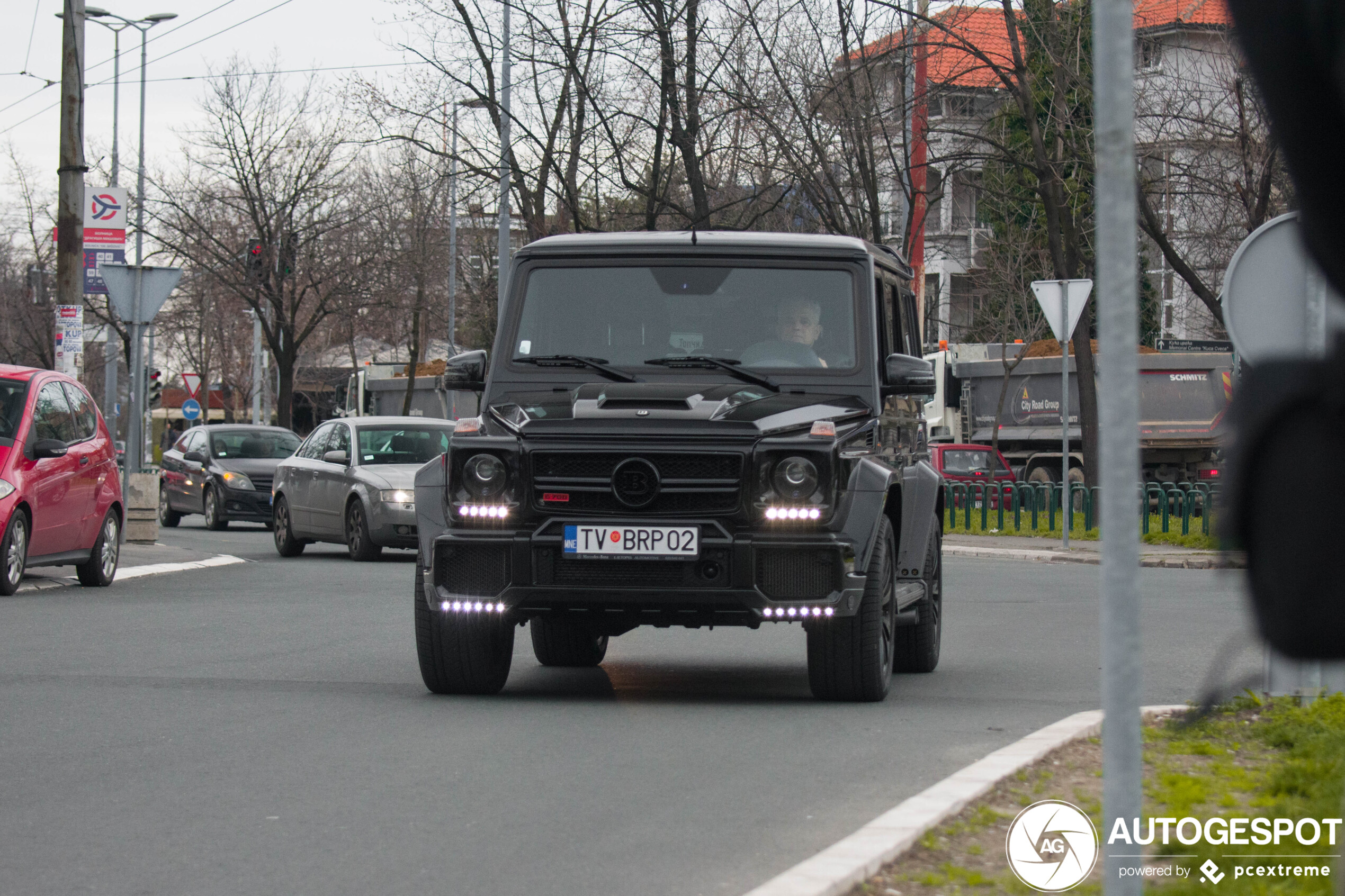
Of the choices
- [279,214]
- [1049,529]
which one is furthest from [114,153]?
[1049,529]

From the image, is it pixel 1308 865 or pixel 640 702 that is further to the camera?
pixel 640 702

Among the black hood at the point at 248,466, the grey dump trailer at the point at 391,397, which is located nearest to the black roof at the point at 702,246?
the black hood at the point at 248,466

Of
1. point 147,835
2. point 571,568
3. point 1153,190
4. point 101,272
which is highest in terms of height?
point 1153,190

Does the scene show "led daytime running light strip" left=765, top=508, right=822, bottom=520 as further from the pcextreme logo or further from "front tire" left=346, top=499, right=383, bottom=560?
"front tire" left=346, top=499, right=383, bottom=560

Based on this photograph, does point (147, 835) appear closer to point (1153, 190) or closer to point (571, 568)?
point (571, 568)

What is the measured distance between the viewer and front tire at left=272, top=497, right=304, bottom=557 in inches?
851

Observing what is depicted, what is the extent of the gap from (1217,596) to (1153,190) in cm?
1225

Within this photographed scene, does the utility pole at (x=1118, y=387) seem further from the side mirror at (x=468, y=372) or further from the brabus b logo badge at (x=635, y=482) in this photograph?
the side mirror at (x=468, y=372)

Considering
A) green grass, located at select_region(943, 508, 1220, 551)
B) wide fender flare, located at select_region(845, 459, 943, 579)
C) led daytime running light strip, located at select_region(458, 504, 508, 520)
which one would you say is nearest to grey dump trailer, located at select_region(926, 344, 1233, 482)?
green grass, located at select_region(943, 508, 1220, 551)

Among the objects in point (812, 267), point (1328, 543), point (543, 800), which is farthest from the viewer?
point (812, 267)

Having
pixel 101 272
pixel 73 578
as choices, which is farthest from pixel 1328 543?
pixel 101 272

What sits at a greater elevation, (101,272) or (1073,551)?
(101,272)

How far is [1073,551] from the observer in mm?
22250

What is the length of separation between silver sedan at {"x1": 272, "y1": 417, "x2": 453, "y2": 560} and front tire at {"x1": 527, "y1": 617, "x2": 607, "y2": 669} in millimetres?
9481
